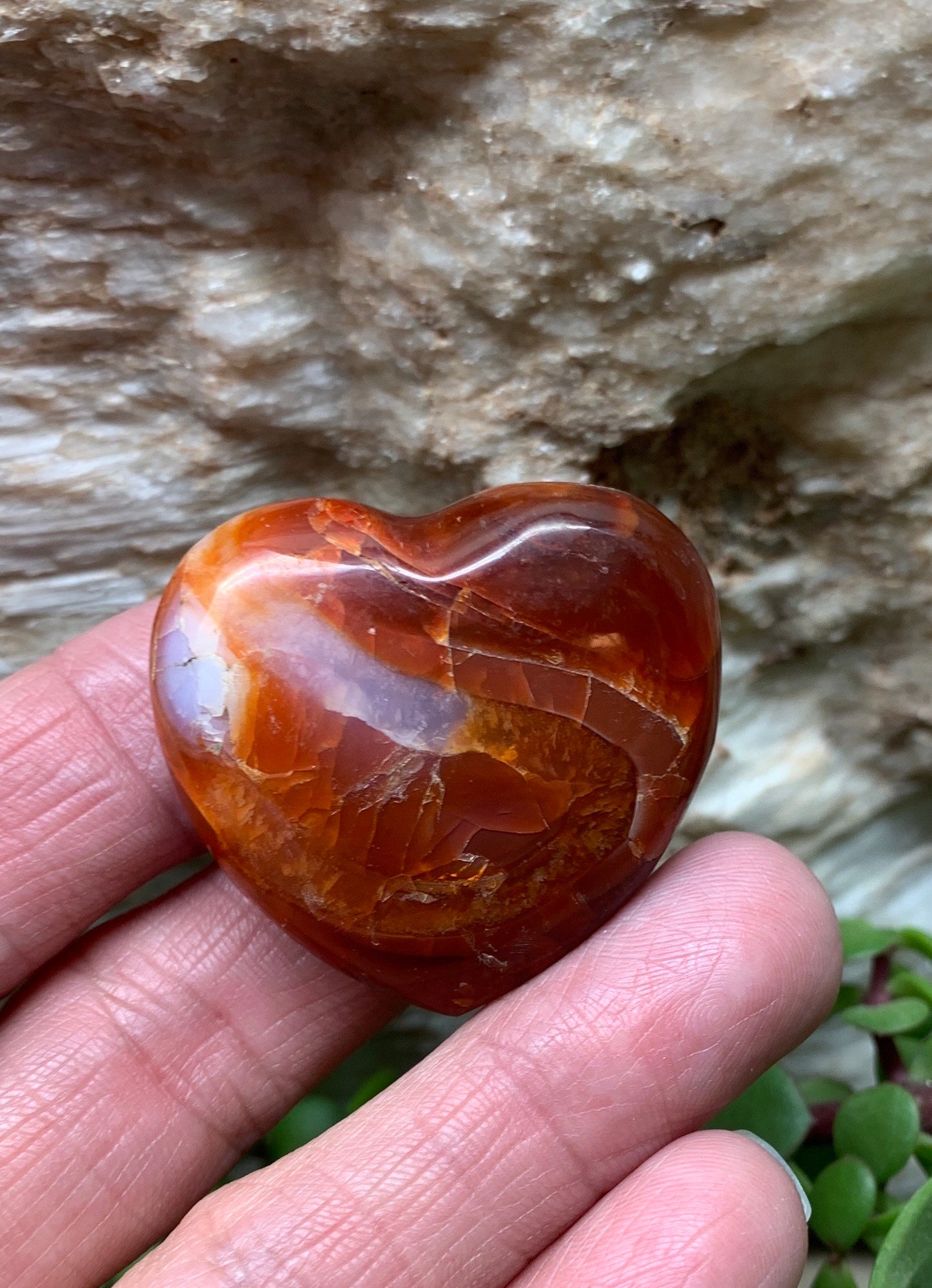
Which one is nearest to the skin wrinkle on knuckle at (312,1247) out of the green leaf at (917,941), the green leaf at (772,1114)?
the green leaf at (772,1114)

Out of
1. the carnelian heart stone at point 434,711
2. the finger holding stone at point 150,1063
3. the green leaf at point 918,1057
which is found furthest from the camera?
the green leaf at point 918,1057

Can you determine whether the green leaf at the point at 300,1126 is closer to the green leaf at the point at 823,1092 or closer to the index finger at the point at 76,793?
the index finger at the point at 76,793

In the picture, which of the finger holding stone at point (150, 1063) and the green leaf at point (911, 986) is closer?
the finger holding stone at point (150, 1063)

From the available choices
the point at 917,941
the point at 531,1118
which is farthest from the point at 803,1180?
the point at 531,1118

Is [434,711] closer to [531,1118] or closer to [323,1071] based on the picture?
[531,1118]

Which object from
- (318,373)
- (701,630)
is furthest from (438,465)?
(701,630)

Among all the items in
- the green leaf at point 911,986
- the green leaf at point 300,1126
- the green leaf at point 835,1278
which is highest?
the green leaf at point 911,986

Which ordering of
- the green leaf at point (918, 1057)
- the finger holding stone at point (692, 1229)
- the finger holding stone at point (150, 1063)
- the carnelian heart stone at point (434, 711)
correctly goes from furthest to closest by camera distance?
the green leaf at point (918, 1057), the finger holding stone at point (150, 1063), the carnelian heart stone at point (434, 711), the finger holding stone at point (692, 1229)
